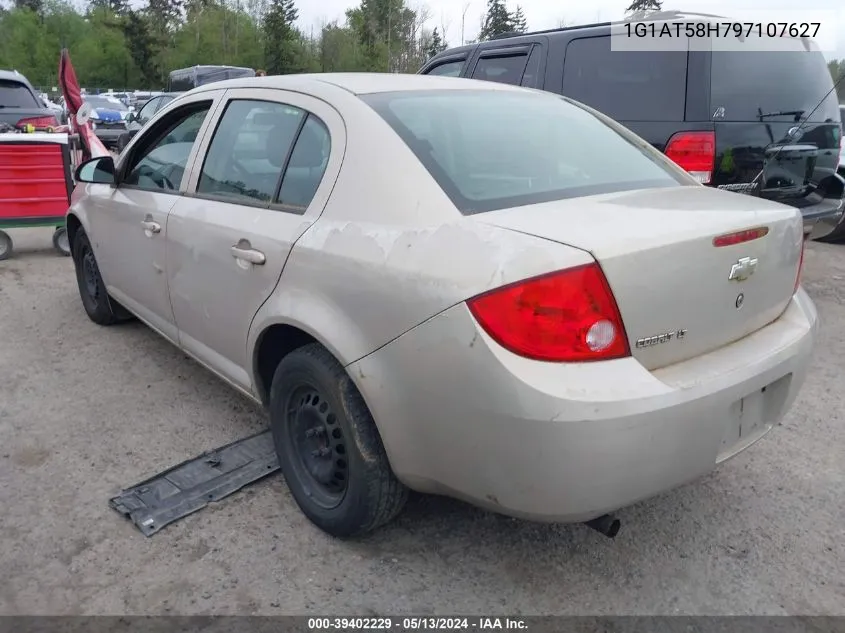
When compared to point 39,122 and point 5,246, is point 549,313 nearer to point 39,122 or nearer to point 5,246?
point 5,246

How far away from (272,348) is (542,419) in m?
1.35

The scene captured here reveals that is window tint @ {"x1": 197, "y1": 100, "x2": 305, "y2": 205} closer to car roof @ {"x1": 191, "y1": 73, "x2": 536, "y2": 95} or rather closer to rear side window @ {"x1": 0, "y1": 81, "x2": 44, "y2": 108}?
car roof @ {"x1": 191, "y1": 73, "x2": 536, "y2": 95}

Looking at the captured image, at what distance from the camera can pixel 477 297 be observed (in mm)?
1953

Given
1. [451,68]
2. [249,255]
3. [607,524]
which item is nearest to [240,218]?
[249,255]

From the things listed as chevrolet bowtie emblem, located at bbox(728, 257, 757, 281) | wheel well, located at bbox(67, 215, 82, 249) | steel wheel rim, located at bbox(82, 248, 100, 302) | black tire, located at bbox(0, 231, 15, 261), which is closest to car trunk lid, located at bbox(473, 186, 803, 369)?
chevrolet bowtie emblem, located at bbox(728, 257, 757, 281)

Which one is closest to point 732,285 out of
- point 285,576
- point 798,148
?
point 285,576

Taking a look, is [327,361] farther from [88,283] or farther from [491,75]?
[491,75]

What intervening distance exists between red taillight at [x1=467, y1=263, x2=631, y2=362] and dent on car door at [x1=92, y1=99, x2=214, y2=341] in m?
2.13

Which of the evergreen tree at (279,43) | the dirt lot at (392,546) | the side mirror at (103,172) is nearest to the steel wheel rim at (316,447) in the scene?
the dirt lot at (392,546)

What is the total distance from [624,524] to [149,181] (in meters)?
2.91

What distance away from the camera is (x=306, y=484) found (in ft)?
8.96

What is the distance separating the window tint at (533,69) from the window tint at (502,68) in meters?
0.06

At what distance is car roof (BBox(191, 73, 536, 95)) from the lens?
2822mm

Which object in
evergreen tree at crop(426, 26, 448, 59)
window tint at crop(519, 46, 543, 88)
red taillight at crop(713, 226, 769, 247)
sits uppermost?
evergreen tree at crop(426, 26, 448, 59)
